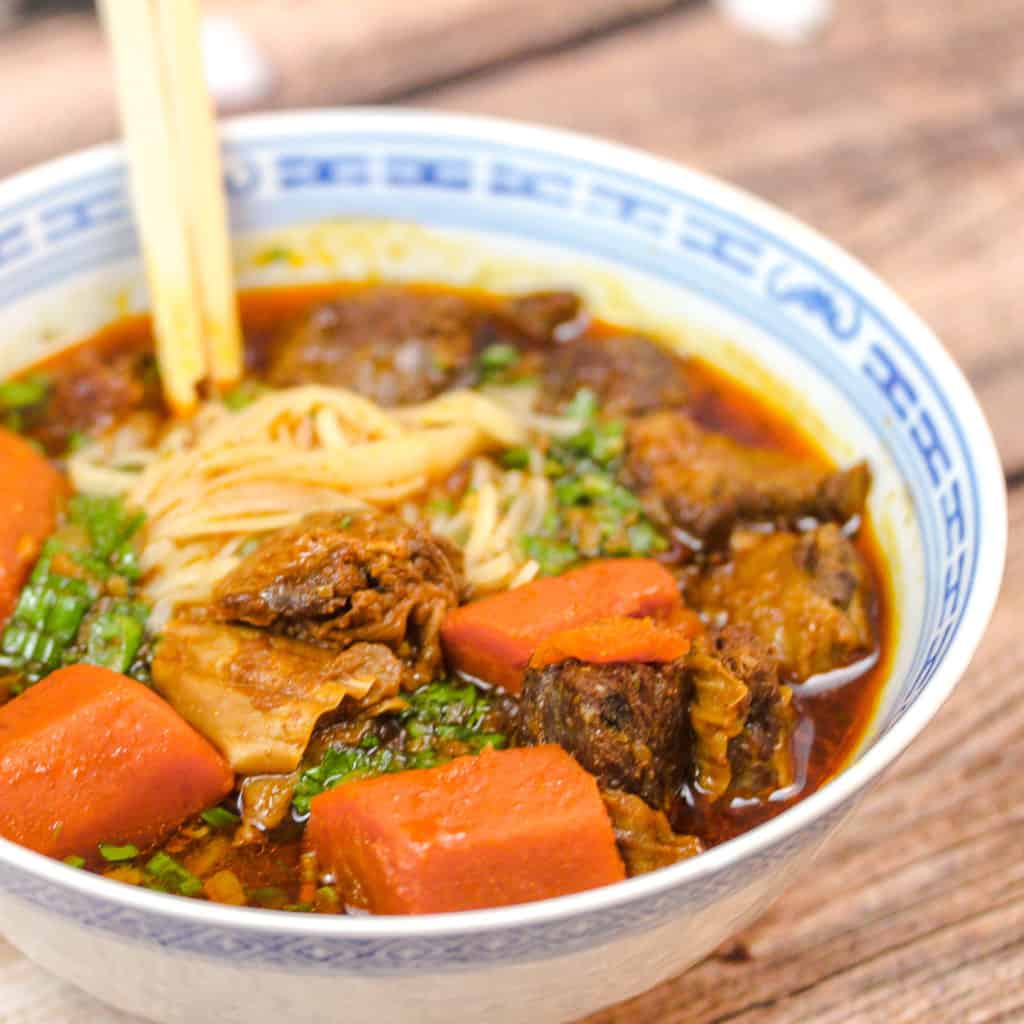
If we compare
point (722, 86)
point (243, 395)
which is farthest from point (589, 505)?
point (722, 86)

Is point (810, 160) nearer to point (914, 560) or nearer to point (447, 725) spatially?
point (914, 560)

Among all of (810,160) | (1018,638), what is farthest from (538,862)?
(810,160)

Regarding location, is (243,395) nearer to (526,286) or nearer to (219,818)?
(526,286)

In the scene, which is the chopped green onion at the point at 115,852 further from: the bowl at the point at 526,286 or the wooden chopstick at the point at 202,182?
the wooden chopstick at the point at 202,182

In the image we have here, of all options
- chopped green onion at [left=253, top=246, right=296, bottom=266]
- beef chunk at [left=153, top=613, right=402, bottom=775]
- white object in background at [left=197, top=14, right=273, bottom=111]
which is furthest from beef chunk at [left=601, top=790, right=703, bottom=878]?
white object in background at [left=197, top=14, right=273, bottom=111]

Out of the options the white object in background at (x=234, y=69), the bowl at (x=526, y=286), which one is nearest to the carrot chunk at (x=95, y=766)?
the bowl at (x=526, y=286)

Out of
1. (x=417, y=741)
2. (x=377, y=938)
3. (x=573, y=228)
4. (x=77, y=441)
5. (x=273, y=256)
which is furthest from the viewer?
(x=273, y=256)

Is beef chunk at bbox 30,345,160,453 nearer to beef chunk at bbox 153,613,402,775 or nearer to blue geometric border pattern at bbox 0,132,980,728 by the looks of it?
blue geometric border pattern at bbox 0,132,980,728
